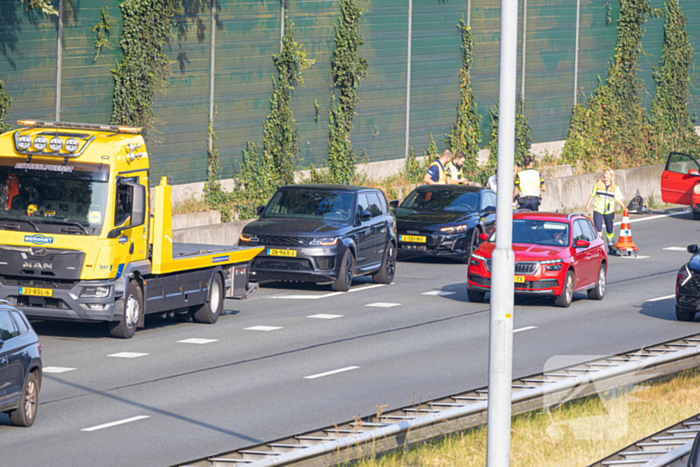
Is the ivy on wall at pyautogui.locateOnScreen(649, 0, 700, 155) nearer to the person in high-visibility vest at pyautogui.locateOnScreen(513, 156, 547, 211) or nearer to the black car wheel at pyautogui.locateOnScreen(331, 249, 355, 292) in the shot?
the person in high-visibility vest at pyautogui.locateOnScreen(513, 156, 547, 211)

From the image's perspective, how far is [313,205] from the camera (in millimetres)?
21391

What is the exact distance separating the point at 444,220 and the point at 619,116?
764 inches

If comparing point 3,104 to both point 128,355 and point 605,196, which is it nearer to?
point 128,355

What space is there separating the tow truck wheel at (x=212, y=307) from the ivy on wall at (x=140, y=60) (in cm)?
783

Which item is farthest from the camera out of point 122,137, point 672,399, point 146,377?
point 122,137

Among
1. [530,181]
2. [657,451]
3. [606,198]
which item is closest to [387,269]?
[530,181]

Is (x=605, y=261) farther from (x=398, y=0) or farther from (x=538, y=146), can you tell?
(x=538, y=146)

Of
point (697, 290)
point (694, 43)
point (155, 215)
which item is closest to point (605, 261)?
point (697, 290)

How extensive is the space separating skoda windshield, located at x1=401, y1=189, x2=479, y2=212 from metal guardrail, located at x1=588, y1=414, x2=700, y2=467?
1570cm

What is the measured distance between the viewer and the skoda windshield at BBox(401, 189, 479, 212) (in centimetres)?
2520

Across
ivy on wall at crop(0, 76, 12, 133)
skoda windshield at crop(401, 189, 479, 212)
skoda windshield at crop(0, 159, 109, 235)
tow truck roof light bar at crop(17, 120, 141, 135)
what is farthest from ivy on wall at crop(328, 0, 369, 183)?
skoda windshield at crop(0, 159, 109, 235)

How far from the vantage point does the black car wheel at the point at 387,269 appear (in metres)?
21.9

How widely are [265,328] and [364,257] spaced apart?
4708 millimetres

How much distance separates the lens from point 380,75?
3241 centimetres
